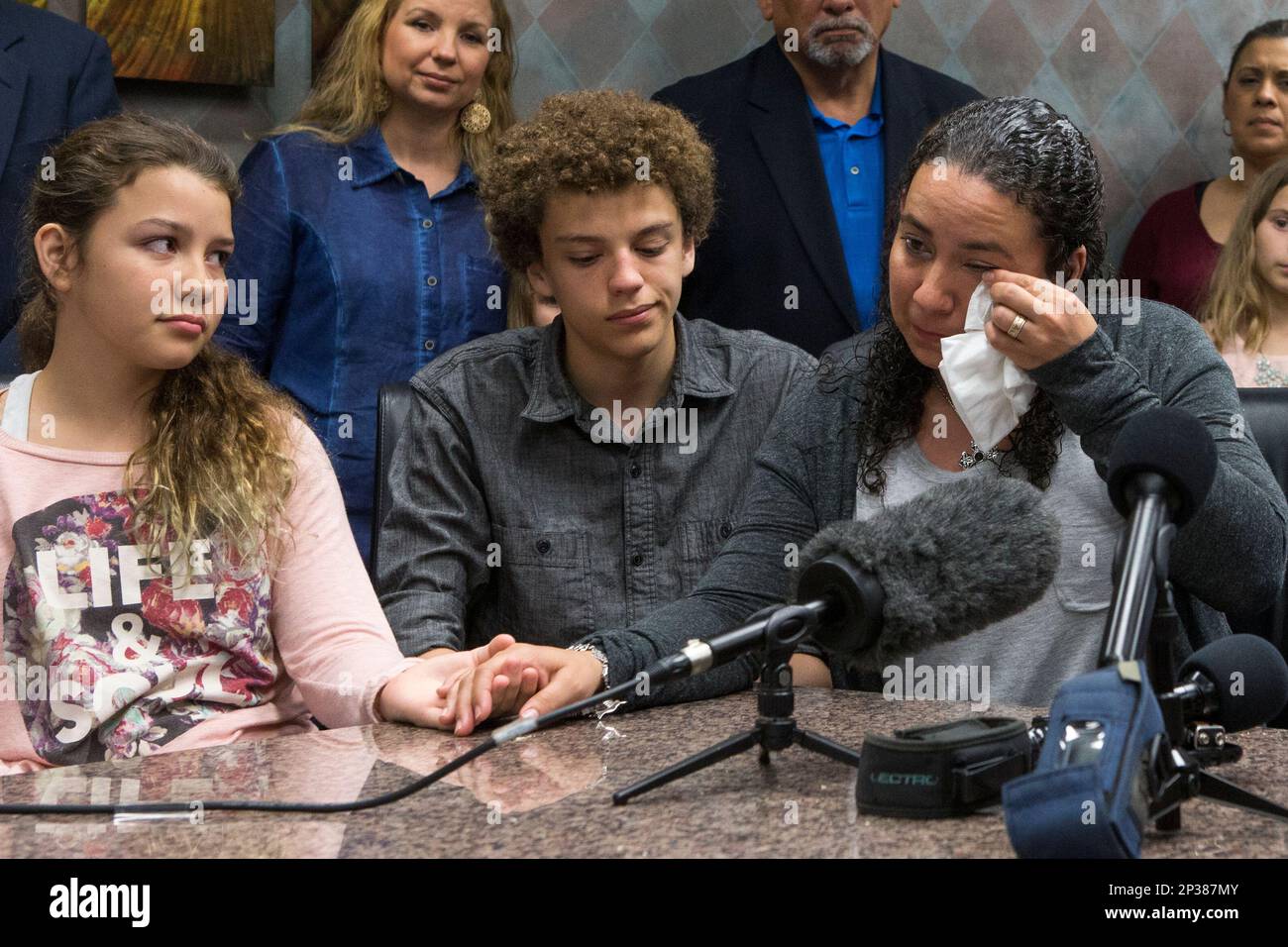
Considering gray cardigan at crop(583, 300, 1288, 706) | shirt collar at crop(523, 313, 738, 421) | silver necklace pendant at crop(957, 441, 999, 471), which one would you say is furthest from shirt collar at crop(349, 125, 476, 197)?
silver necklace pendant at crop(957, 441, 999, 471)

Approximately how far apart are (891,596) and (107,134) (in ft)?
3.87

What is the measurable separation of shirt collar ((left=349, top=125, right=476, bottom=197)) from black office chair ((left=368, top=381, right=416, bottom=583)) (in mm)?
724

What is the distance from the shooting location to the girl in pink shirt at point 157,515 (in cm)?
155

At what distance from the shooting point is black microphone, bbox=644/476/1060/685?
3.56ft

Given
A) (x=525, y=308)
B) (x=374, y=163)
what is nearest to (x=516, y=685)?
(x=525, y=308)

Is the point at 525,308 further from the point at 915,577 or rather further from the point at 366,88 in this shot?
the point at 915,577

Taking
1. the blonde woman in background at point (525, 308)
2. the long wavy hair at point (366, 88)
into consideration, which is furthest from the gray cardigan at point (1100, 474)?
the long wavy hair at point (366, 88)

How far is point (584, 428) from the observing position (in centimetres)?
199

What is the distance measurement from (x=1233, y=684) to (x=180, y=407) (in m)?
1.19

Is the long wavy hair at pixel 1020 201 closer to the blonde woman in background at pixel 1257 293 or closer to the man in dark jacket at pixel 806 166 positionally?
the man in dark jacket at pixel 806 166

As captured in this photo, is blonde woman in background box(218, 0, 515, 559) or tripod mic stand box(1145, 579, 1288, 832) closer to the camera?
tripod mic stand box(1145, 579, 1288, 832)

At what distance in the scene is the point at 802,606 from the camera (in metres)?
1.09

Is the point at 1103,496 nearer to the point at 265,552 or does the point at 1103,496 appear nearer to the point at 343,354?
the point at 265,552

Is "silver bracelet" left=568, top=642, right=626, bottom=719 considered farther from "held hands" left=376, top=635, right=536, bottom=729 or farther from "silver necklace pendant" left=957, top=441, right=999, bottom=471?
"silver necklace pendant" left=957, top=441, right=999, bottom=471
